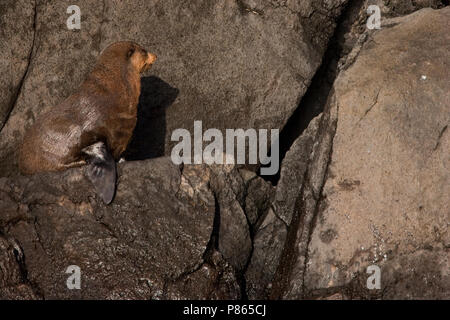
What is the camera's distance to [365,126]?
6785 millimetres

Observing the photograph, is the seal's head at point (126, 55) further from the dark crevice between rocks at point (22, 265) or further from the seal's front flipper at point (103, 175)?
the dark crevice between rocks at point (22, 265)

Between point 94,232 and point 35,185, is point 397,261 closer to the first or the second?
point 94,232

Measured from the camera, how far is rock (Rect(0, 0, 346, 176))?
797 cm

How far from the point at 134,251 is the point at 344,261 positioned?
4.56 feet

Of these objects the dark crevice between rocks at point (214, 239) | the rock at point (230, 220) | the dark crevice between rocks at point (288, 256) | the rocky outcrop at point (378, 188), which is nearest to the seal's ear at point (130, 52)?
Answer: the rock at point (230, 220)

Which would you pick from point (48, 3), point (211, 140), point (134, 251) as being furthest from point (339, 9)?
point (134, 251)

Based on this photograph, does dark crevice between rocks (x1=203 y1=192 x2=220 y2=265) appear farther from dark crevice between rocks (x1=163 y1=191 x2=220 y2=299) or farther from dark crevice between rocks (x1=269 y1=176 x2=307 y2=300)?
dark crevice between rocks (x1=269 y1=176 x2=307 y2=300)

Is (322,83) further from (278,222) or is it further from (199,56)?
(278,222)

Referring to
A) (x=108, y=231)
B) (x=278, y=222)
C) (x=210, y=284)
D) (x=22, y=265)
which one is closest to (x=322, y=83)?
(x=278, y=222)

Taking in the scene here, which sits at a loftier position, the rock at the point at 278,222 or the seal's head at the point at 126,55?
the seal's head at the point at 126,55

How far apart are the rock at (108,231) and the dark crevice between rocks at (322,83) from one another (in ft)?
7.23

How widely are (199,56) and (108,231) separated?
2175 mm

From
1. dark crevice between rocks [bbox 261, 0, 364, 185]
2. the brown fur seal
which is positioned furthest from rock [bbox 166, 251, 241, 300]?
dark crevice between rocks [bbox 261, 0, 364, 185]

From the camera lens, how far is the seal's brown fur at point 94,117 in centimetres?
728
